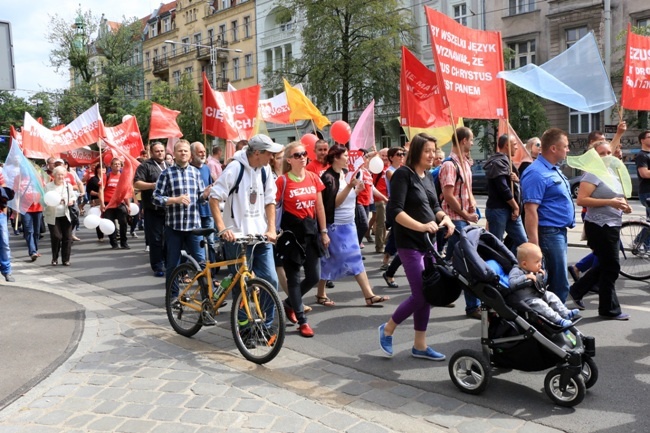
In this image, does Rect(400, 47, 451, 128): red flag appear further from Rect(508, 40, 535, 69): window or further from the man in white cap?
Rect(508, 40, 535, 69): window

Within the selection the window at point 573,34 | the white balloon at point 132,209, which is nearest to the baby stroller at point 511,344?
the white balloon at point 132,209

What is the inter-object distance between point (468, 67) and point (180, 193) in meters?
3.61

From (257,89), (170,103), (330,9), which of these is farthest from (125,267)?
(170,103)

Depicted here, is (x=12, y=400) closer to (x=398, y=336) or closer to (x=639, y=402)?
(x=398, y=336)

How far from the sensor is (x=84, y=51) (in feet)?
176

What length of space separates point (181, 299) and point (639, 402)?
3.87 m

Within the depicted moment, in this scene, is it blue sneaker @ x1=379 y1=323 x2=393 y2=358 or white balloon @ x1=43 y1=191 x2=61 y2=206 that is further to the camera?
white balloon @ x1=43 y1=191 x2=61 y2=206

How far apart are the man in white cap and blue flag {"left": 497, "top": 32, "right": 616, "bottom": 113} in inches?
102

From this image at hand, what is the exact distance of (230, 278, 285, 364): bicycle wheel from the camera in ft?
16.3

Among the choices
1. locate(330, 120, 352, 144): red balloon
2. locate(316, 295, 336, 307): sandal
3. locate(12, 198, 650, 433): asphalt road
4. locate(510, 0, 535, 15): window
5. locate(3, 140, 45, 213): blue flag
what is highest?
locate(510, 0, 535, 15): window

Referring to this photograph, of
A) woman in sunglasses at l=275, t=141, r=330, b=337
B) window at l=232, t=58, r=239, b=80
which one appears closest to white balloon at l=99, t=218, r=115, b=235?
woman in sunglasses at l=275, t=141, r=330, b=337

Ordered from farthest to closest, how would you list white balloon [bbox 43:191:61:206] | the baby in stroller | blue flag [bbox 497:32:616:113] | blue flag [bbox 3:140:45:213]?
white balloon [bbox 43:191:61:206]
blue flag [bbox 3:140:45:213]
blue flag [bbox 497:32:616:113]
the baby in stroller

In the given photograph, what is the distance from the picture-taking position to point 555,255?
5.48 m

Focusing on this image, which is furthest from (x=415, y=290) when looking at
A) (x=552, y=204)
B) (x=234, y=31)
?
(x=234, y=31)
